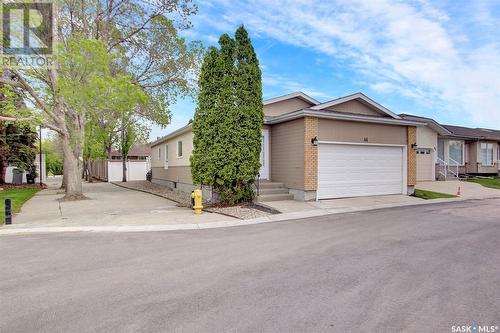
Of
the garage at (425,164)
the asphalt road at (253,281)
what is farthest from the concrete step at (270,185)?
the garage at (425,164)

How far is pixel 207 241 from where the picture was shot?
22.9 feet

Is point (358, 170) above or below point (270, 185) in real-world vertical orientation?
above

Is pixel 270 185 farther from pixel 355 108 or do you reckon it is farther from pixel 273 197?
pixel 355 108

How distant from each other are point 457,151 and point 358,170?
1576 centimetres

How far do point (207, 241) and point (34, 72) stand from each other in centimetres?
1137

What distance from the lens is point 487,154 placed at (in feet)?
86.3

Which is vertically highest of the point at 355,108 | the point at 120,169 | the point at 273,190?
the point at 355,108

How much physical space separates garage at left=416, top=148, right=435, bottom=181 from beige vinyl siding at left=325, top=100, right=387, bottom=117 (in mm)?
8318

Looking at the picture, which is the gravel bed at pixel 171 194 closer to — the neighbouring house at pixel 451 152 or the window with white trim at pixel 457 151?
the neighbouring house at pixel 451 152

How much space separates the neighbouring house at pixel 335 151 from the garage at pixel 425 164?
7448 mm

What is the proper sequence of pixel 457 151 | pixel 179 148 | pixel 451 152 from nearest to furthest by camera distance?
pixel 179 148 → pixel 451 152 → pixel 457 151

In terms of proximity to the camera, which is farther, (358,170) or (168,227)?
(358,170)

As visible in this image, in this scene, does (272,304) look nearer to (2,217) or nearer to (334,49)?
(2,217)

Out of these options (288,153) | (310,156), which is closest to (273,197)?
(288,153)
